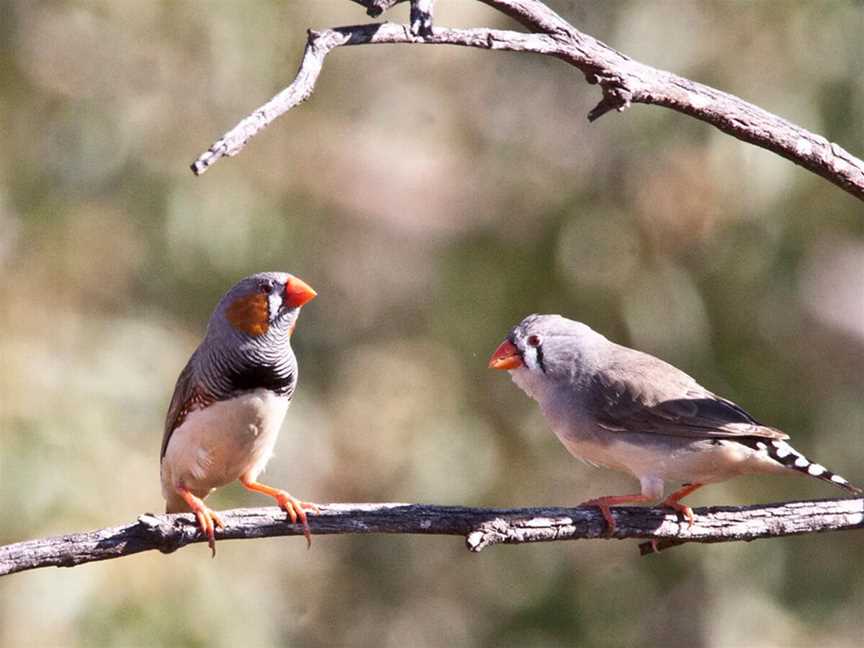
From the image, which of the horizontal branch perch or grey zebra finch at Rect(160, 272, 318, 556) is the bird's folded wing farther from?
the horizontal branch perch

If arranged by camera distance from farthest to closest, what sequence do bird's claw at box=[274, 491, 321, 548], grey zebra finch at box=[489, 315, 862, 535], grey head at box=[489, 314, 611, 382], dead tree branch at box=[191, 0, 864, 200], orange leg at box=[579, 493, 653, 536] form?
grey head at box=[489, 314, 611, 382], grey zebra finch at box=[489, 315, 862, 535], orange leg at box=[579, 493, 653, 536], bird's claw at box=[274, 491, 321, 548], dead tree branch at box=[191, 0, 864, 200]

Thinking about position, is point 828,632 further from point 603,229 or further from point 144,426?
point 144,426

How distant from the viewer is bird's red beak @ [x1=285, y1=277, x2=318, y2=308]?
4.36 meters

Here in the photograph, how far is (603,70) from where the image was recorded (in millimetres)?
3385

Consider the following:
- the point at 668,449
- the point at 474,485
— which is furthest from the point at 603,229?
the point at 668,449

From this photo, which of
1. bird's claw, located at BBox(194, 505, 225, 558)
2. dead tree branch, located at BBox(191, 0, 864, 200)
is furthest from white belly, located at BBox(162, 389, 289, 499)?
dead tree branch, located at BBox(191, 0, 864, 200)

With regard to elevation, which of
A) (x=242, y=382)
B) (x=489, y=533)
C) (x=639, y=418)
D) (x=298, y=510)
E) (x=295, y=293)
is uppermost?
(x=295, y=293)

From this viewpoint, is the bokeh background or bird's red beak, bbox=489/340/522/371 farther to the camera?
the bokeh background

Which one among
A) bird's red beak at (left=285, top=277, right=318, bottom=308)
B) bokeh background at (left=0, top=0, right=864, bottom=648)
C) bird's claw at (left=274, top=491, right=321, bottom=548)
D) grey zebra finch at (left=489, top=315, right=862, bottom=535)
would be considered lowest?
bird's claw at (left=274, top=491, right=321, bottom=548)

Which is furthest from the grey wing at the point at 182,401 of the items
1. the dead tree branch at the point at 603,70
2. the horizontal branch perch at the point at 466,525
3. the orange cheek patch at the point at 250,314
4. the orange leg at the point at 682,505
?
the dead tree branch at the point at 603,70

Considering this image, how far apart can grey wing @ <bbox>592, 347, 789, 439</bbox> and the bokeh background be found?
9.34 feet

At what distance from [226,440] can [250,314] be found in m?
0.42

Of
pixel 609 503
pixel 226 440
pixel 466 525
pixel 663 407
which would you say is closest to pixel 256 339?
pixel 226 440

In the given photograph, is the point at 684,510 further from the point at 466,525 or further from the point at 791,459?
the point at 466,525
